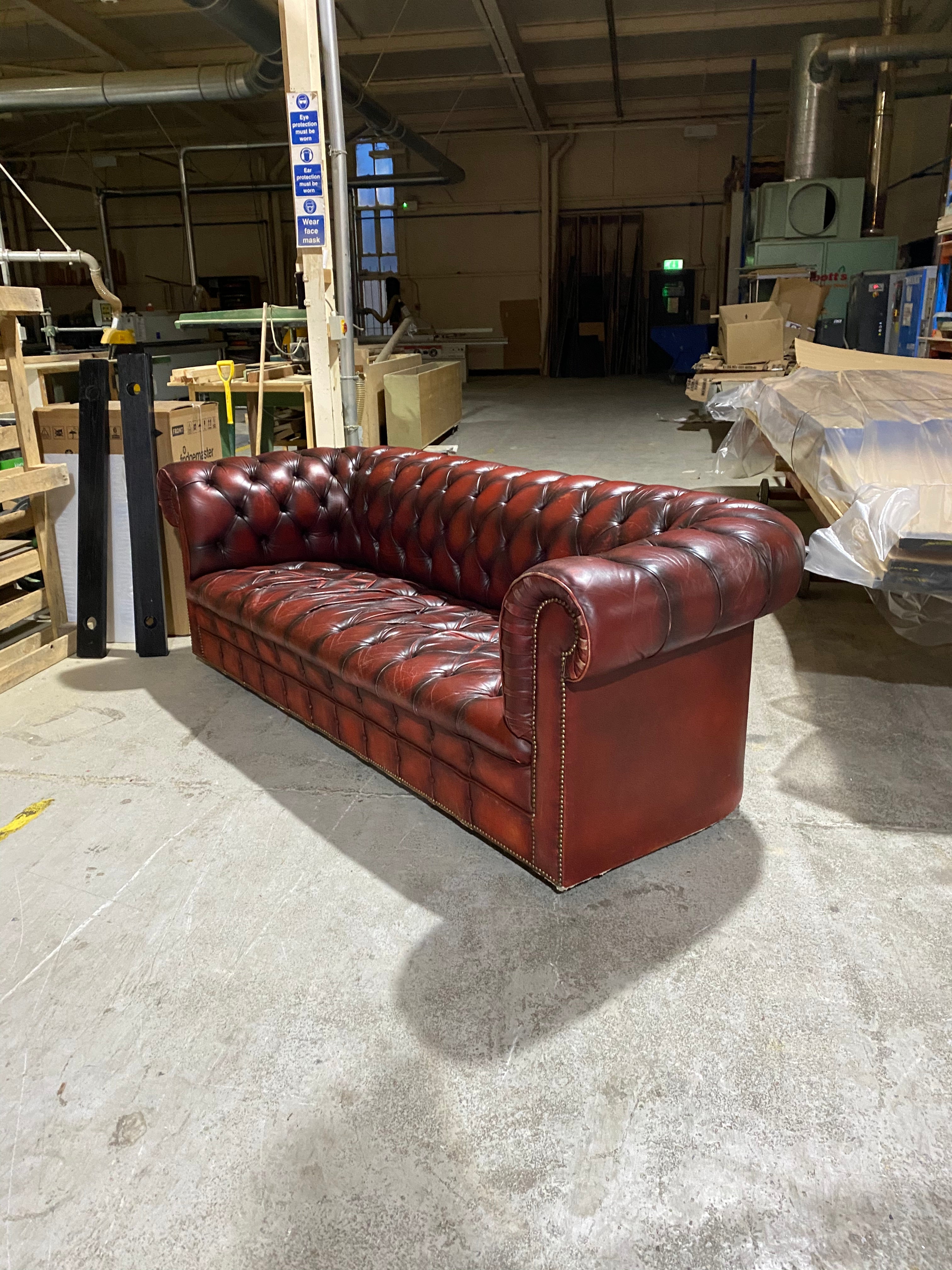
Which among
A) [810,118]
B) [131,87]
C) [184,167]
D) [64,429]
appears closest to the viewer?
[64,429]

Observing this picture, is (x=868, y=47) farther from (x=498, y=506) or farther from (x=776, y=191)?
(x=498, y=506)

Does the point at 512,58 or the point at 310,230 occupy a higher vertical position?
the point at 512,58

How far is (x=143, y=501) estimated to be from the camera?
3.51m

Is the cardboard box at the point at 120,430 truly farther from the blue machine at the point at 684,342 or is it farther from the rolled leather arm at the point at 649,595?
the blue machine at the point at 684,342

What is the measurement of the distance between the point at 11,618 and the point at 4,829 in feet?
4.07

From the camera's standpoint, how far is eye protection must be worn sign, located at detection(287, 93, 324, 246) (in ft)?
14.2

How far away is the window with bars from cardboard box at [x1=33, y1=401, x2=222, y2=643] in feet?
38.6

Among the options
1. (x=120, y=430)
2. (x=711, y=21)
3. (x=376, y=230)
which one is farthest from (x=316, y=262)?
(x=376, y=230)

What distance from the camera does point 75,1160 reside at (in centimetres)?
144

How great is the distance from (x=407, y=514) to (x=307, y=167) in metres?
2.28

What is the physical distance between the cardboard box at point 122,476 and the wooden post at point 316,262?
1007mm

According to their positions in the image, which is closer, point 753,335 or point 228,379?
point 228,379

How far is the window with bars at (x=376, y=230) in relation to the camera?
49.8 feet

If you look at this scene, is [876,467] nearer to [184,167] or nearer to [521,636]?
[521,636]
